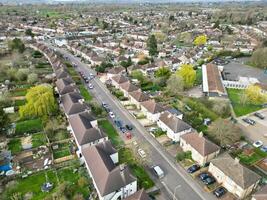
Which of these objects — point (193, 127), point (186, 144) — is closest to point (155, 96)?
point (193, 127)

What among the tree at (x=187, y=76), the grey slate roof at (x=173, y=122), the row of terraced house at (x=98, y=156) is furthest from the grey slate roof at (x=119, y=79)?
the grey slate roof at (x=173, y=122)

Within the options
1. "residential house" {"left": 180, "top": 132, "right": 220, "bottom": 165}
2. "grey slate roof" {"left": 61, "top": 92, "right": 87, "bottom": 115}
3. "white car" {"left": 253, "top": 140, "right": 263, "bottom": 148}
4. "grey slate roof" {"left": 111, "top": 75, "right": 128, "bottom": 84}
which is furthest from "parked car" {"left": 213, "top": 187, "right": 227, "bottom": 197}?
"grey slate roof" {"left": 111, "top": 75, "right": 128, "bottom": 84}

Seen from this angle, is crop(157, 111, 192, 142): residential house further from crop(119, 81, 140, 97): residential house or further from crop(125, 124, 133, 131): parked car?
crop(119, 81, 140, 97): residential house

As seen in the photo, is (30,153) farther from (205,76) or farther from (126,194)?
(205,76)

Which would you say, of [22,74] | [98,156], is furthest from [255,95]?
[22,74]

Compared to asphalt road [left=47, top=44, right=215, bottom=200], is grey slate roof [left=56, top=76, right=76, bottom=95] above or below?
above

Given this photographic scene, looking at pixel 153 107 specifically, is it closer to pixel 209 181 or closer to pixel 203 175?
pixel 203 175
